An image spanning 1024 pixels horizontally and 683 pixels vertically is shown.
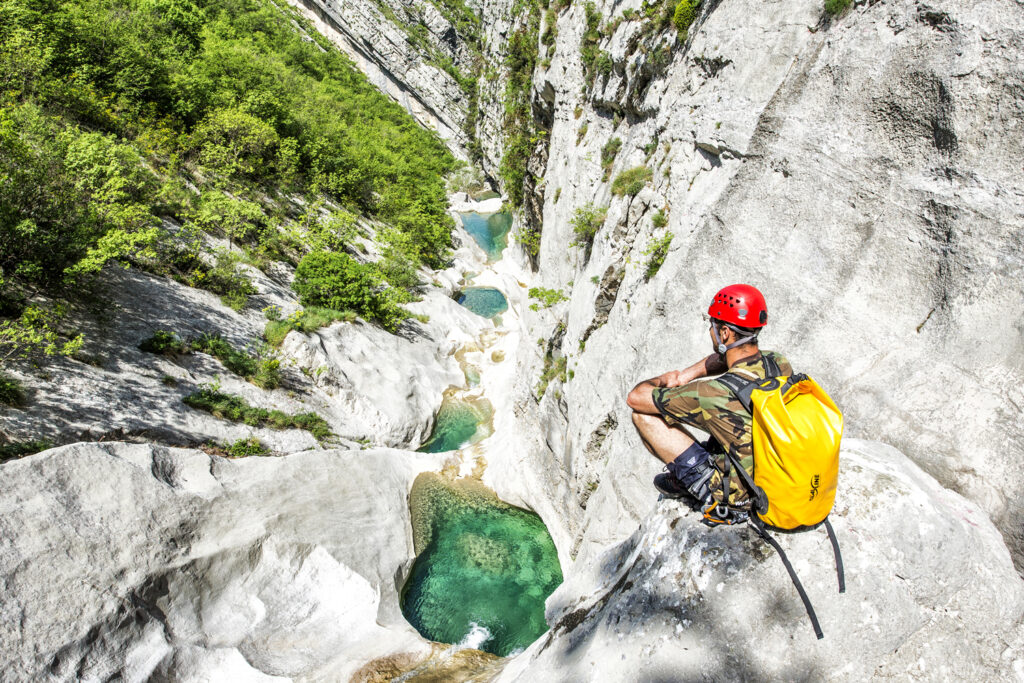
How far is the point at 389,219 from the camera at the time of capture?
110ft

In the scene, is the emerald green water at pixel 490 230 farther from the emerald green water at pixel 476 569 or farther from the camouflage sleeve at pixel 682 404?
the camouflage sleeve at pixel 682 404

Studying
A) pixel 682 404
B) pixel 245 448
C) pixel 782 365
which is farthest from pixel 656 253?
pixel 245 448

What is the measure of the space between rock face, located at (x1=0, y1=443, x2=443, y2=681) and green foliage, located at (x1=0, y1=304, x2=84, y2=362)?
9.52 ft

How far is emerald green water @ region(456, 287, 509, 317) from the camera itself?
1224 inches

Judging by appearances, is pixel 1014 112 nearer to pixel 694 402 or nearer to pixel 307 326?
pixel 694 402

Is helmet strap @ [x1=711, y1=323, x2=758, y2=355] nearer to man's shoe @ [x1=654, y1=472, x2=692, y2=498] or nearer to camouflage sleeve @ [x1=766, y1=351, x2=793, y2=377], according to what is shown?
camouflage sleeve @ [x1=766, y1=351, x2=793, y2=377]

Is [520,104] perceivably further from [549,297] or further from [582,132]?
[549,297]

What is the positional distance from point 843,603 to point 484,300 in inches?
1146

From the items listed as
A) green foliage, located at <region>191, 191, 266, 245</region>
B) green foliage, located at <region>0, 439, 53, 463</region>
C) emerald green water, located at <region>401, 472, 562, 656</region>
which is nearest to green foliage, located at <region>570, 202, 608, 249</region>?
emerald green water, located at <region>401, 472, 562, 656</region>

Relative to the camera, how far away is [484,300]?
1273 inches

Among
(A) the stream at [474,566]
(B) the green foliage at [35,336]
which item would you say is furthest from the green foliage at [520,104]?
(B) the green foliage at [35,336]

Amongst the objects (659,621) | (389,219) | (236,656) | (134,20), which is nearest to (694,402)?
(659,621)

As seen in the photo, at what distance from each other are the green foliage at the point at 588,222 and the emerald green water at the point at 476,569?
9.39 meters

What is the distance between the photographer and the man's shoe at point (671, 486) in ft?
15.8
